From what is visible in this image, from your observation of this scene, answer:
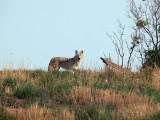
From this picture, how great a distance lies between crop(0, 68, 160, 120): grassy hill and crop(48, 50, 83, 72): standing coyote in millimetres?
3039

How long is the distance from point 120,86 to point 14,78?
15.2 feet

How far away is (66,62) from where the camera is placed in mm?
18453

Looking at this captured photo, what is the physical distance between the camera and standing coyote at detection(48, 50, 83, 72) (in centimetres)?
1810

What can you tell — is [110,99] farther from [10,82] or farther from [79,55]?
[79,55]

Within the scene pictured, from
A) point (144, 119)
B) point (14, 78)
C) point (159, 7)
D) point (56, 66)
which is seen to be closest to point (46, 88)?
point (14, 78)

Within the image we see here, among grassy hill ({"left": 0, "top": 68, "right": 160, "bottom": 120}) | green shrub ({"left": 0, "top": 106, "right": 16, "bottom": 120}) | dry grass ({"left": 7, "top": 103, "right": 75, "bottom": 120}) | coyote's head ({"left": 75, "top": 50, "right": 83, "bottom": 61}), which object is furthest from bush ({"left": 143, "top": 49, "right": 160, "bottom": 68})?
green shrub ({"left": 0, "top": 106, "right": 16, "bottom": 120})

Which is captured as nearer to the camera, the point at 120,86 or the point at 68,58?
the point at 120,86

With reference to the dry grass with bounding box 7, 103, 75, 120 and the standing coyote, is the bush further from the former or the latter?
the dry grass with bounding box 7, 103, 75, 120

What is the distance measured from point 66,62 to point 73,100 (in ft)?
25.2

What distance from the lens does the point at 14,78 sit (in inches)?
504

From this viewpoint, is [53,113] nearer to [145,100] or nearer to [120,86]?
[145,100]

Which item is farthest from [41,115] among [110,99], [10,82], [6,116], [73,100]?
[10,82]

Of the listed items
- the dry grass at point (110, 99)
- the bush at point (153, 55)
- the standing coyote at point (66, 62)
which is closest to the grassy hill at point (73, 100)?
the dry grass at point (110, 99)

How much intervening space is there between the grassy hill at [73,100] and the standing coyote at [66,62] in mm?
3039
